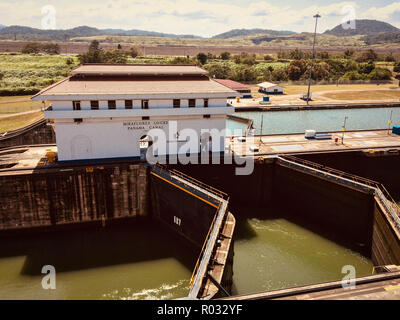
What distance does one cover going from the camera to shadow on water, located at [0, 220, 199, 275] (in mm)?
26625

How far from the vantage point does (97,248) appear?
28438mm

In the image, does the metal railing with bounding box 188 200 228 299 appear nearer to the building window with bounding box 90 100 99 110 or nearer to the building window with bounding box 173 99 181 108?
the building window with bounding box 173 99 181 108

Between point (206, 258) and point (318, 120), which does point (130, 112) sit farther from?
point (318, 120)

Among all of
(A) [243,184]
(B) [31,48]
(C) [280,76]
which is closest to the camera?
(A) [243,184]

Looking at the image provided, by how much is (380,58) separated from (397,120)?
11191 centimetres

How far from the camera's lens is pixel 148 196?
32.4 m

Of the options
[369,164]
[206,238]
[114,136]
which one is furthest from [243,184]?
[369,164]

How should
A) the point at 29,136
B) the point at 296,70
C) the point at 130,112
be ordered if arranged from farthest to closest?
the point at 296,70, the point at 29,136, the point at 130,112

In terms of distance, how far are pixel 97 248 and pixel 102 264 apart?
93.8 inches

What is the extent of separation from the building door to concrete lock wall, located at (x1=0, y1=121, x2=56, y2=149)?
15.0 meters

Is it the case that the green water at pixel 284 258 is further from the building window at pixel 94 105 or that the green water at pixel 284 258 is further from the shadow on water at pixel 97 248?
the building window at pixel 94 105
